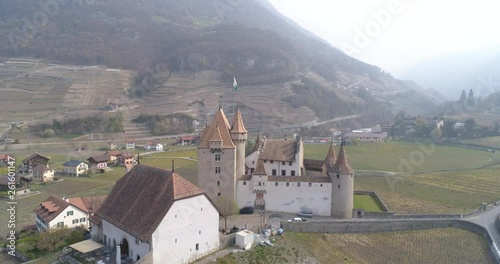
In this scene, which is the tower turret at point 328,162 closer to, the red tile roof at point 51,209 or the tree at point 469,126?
the red tile roof at point 51,209

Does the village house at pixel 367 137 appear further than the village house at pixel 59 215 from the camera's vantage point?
Yes

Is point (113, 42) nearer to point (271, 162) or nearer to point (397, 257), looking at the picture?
point (271, 162)

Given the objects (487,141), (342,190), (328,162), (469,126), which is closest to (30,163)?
(328,162)

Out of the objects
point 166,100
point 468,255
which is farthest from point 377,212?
point 166,100

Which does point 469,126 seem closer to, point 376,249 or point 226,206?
point 376,249

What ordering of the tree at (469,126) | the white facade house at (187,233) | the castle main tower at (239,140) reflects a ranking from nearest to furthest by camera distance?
the white facade house at (187,233), the castle main tower at (239,140), the tree at (469,126)

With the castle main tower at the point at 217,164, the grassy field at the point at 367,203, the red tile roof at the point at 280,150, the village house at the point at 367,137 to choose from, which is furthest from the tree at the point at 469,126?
the castle main tower at the point at 217,164
